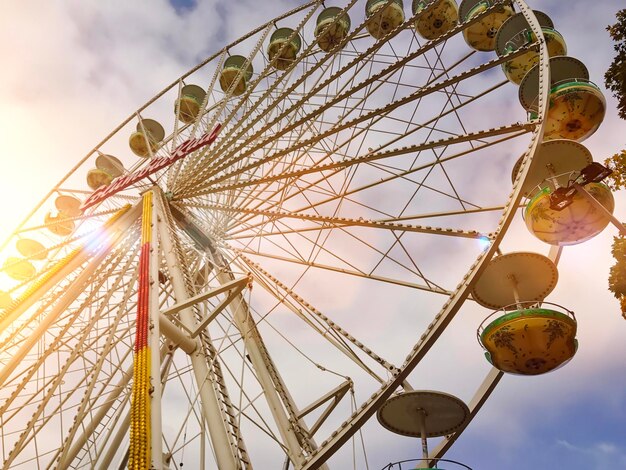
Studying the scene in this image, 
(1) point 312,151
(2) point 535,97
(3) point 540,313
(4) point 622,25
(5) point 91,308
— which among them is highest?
(4) point 622,25

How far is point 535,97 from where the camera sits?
10.3 meters

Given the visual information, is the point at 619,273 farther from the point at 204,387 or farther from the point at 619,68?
the point at 204,387

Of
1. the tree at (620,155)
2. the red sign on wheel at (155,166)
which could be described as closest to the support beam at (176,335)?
the red sign on wheel at (155,166)

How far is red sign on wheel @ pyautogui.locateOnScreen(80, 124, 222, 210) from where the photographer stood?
437 inches

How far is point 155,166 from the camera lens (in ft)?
38.2

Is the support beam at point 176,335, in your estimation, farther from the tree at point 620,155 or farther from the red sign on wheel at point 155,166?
the tree at point 620,155

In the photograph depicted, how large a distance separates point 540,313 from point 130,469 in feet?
17.8

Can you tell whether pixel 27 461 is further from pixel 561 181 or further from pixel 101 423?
pixel 561 181

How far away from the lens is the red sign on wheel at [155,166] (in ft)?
36.4

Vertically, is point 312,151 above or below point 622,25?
below

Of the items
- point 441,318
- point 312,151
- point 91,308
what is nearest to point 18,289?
point 91,308

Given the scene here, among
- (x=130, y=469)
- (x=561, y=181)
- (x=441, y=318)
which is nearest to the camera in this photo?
(x=130, y=469)

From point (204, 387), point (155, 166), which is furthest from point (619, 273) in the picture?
point (155, 166)

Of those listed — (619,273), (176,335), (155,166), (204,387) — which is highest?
(155,166)
